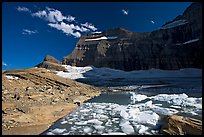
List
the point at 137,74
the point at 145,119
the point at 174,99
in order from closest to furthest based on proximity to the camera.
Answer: the point at 145,119
the point at 174,99
the point at 137,74

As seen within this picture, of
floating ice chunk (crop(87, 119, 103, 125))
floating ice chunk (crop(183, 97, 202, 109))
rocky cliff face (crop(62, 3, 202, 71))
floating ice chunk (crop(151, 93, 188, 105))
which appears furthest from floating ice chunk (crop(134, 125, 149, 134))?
rocky cliff face (crop(62, 3, 202, 71))

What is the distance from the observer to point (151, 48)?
101 m

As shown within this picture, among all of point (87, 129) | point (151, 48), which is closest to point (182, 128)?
point (87, 129)

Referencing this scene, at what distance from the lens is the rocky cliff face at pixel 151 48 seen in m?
89.6

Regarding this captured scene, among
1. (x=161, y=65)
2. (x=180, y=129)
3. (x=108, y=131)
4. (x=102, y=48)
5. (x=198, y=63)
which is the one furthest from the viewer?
(x=102, y=48)

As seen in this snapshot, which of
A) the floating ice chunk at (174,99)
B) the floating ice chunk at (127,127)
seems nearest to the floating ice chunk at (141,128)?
the floating ice chunk at (127,127)

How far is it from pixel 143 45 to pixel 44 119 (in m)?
97.5

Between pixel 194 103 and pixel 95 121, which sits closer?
pixel 95 121

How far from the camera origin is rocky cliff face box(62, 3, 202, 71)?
89.6 m

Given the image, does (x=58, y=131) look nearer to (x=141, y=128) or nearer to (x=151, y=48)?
(x=141, y=128)

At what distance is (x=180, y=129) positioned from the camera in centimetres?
699

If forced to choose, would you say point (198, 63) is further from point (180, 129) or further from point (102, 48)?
point (180, 129)

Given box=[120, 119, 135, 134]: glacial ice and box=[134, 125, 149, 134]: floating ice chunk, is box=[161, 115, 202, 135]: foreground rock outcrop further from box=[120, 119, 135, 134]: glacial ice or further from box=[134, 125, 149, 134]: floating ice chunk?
box=[120, 119, 135, 134]: glacial ice

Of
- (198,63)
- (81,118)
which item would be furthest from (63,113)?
(198,63)
